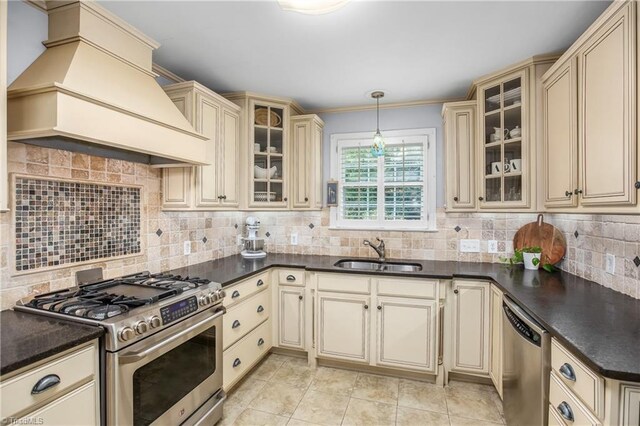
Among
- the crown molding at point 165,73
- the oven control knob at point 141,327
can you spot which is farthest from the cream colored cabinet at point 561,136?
the crown molding at point 165,73

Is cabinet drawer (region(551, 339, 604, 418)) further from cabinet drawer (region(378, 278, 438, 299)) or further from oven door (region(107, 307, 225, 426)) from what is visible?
oven door (region(107, 307, 225, 426))

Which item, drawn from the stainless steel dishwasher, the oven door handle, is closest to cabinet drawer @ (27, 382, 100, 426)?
the oven door handle

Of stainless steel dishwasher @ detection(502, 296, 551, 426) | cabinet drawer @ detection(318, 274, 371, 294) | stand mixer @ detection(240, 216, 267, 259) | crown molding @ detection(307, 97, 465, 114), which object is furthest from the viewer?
stand mixer @ detection(240, 216, 267, 259)

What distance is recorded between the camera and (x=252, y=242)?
11.0 feet

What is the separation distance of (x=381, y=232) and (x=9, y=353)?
273cm

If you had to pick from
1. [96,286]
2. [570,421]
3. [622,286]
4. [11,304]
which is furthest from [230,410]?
[622,286]

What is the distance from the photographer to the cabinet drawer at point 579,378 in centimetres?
107

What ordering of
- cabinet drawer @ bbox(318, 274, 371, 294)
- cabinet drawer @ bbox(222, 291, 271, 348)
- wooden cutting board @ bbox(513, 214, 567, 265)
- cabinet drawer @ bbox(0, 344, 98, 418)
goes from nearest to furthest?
cabinet drawer @ bbox(0, 344, 98, 418)
cabinet drawer @ bbox(222, 291, 271, 348)
wooden cutting board @ bbox(513, 214, 567, 265)
cabinet drawer @ bbox(318, 274, 371, 294)

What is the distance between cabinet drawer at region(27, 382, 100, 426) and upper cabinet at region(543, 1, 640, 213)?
2.39m

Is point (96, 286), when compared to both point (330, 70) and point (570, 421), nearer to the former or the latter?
point (330, 70)

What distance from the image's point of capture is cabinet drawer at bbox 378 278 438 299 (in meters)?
2.49

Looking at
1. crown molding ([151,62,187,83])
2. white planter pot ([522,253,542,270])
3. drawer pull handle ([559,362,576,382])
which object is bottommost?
drawer pull handle ([559,362,576,382])

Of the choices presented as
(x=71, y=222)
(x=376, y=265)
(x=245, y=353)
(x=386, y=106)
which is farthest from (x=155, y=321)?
(x=386, y=106)

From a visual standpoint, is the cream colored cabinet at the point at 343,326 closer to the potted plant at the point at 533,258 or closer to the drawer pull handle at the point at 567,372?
the potted plant at the point at 533,258
